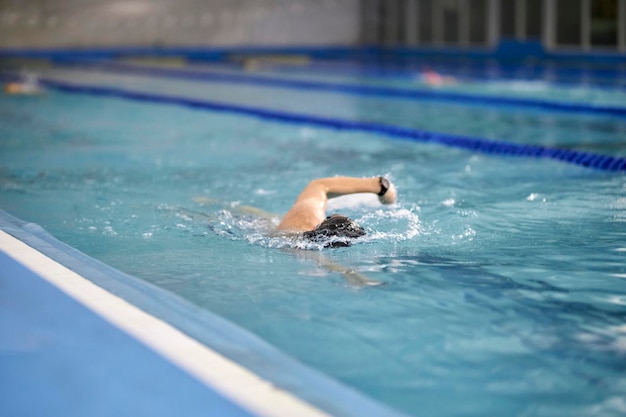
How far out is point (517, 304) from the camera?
3.05 meters

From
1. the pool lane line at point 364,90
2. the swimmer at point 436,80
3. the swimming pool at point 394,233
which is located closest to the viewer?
the swimming pool at point 394,233

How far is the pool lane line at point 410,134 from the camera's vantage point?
6223 millimetres

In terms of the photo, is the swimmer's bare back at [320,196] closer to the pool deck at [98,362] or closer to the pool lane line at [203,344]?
the pool lane line at [203,344]

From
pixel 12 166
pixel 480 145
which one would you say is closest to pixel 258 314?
pixel 12 166

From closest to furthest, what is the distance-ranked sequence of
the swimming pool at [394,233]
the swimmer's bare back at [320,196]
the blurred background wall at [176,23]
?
the swimming pool at [394,233] → the swimmer's bare back at [320,196] → the blurred background wall at [176,23]

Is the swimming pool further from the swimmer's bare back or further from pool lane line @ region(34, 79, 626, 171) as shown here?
the swimmer's bare back

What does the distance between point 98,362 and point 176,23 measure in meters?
22.1

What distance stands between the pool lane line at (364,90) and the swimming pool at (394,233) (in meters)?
0.04

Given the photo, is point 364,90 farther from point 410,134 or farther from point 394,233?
point 394,233

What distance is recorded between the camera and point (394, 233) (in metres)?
4.18

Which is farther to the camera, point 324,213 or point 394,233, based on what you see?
point 394,233

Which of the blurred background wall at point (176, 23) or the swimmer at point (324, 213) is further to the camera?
the blurred background wall at point (176, 23)

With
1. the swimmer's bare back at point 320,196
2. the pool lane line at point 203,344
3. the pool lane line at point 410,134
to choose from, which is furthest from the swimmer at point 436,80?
the pool lane line at point 203,344

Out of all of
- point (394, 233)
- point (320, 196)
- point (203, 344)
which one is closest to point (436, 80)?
point (394, 233)
